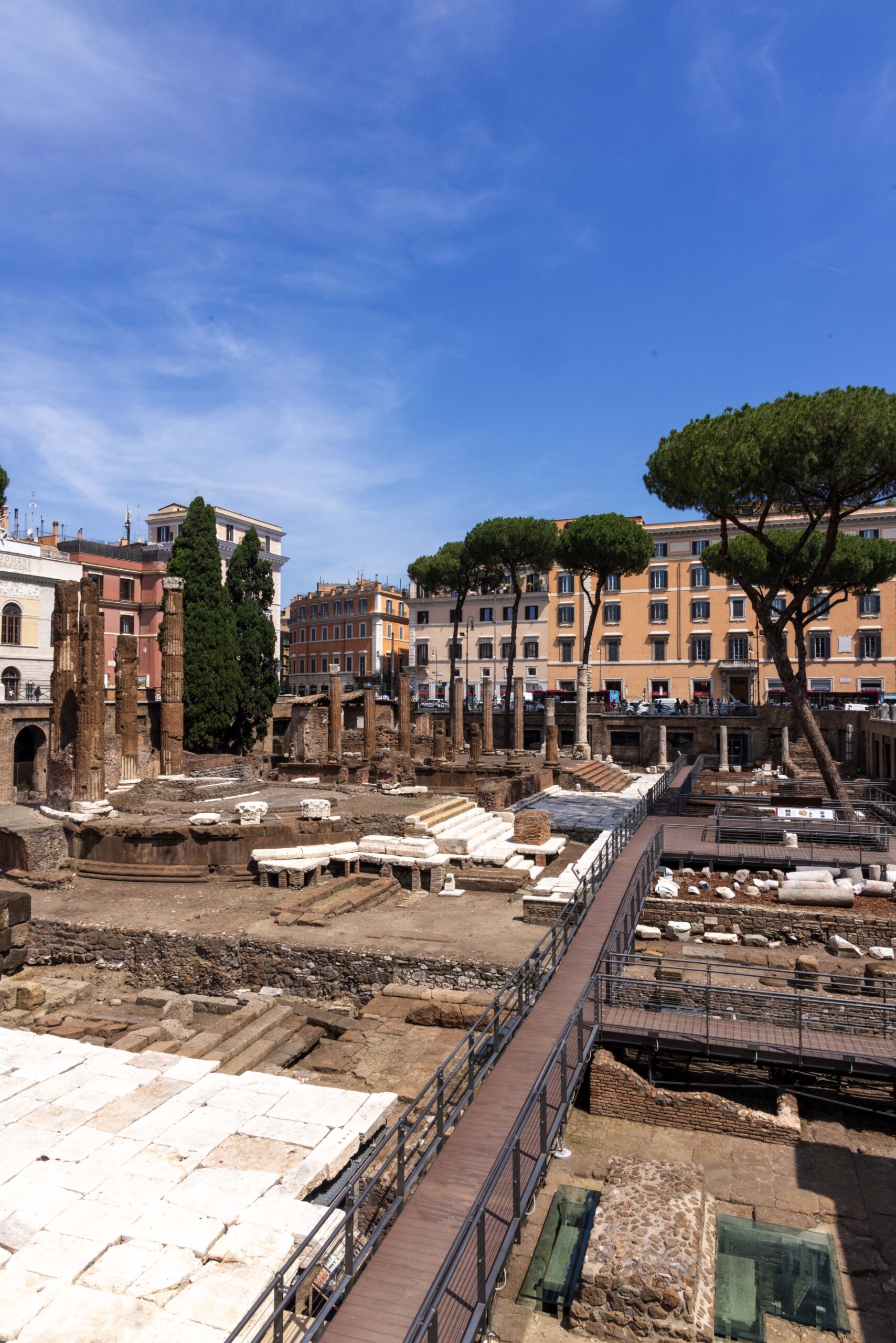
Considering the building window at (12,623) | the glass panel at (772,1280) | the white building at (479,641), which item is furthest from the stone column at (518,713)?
the glass panel at (772,1280)

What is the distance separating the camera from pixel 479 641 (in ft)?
215

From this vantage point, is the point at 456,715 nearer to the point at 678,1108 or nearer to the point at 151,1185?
the point at 678,1108

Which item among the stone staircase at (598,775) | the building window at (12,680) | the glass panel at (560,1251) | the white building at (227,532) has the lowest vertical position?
the glass panel at (560,1251)

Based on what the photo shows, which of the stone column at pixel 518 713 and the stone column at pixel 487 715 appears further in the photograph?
the stone column at pixel 487 715

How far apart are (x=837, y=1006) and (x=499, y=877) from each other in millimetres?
8961

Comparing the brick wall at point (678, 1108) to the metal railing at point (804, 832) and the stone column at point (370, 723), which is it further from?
the stone column at point (370, 723)

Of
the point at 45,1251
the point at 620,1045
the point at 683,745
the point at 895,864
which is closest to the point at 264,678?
the point at 683,745

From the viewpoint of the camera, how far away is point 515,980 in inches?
423

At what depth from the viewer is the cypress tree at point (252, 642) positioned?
149 feet

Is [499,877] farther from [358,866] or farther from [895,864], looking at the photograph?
[895,864]

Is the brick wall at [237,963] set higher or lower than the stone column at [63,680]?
lower

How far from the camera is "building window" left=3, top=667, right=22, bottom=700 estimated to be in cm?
4069

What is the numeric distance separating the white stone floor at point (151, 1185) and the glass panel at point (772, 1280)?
138 inches

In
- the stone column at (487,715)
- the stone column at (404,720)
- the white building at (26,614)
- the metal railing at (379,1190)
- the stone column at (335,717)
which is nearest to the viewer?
the metal railing at (379,1190)
